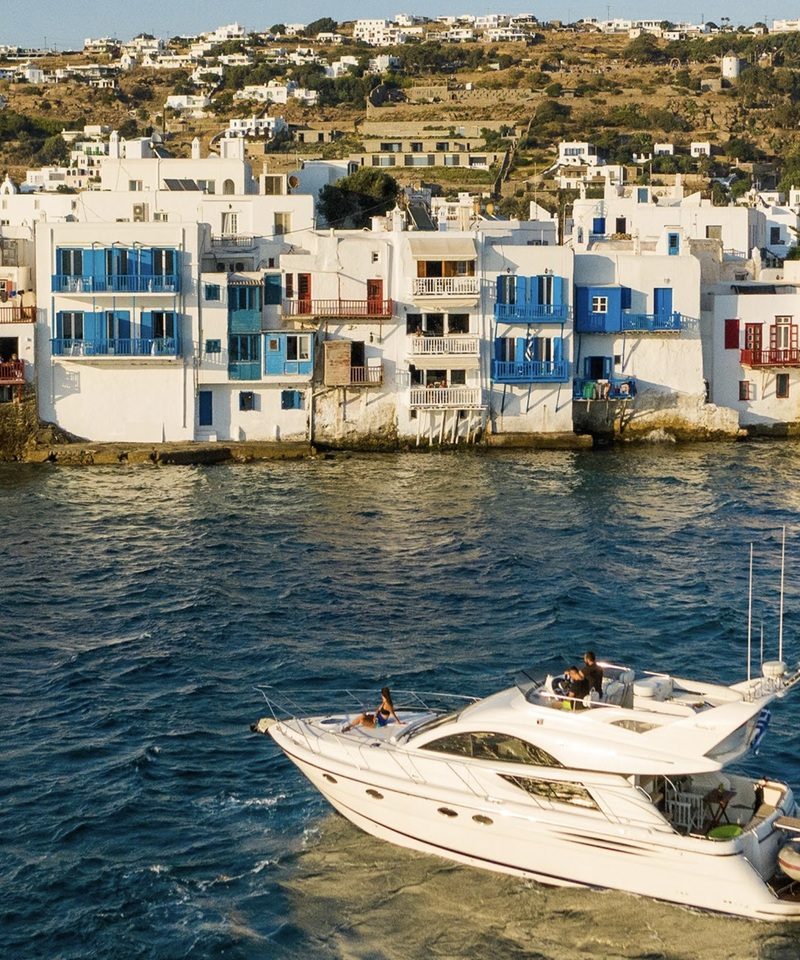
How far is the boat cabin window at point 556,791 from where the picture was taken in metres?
21.2

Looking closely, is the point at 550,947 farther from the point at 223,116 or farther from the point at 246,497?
the point at 223,116

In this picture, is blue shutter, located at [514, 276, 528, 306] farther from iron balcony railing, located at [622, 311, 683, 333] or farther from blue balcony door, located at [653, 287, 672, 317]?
blue balcony door, located at [653, 287, 672, 317]

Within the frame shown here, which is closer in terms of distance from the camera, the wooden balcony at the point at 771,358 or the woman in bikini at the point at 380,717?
the woman in bikini at the point at 380,717

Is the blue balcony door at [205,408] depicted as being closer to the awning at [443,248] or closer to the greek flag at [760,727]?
the awning at [443,248]

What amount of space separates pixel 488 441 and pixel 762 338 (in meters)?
10.9

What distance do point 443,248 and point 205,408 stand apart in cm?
925

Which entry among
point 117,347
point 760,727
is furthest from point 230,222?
point 760,727

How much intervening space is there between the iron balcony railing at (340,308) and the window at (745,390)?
12604 mm

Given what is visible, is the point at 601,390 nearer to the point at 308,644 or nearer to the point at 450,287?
the point at 450,287

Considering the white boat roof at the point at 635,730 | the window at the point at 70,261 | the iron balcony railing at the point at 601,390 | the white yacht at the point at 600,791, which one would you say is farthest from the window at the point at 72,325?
the white boat roof at the point at 635,730

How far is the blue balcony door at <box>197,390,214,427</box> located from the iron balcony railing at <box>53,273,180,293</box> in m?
3.43

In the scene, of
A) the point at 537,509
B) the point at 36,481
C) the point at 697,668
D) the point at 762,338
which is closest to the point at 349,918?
the point at 697,668

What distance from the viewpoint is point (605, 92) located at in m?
196

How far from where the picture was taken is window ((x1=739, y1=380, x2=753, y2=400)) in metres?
59.6
